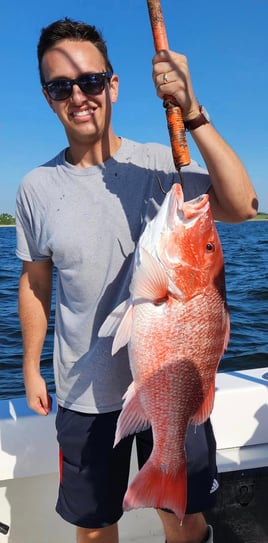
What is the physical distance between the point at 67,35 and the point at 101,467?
6.28 ft

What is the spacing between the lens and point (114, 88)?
2.28 m

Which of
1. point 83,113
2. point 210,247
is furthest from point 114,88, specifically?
point 210,247

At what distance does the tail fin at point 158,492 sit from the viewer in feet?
6.28

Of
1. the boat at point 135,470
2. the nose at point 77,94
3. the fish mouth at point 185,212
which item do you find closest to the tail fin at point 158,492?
the fish mouth at point 185,212

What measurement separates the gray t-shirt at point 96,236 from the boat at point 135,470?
0.74 metres

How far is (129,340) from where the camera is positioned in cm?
193

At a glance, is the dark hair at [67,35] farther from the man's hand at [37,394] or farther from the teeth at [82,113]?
the man's hand at [37,394]

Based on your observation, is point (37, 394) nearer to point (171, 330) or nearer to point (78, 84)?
point (171, 330)

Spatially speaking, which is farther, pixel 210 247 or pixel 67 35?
pixel 67 35

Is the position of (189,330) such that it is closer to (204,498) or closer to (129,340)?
(129,340)

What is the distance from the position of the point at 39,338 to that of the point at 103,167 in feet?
3.13

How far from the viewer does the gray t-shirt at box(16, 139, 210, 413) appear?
2203 mm

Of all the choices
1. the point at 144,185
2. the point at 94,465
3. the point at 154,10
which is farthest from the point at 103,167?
the point at 94,465

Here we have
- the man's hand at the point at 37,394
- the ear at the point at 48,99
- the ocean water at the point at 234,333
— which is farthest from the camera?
the ocean water at the point at 234,333
